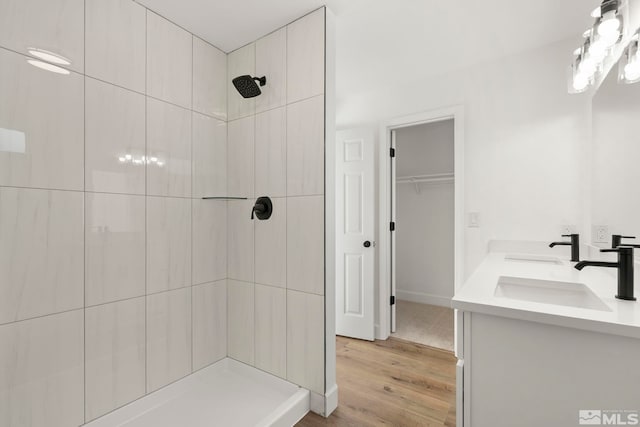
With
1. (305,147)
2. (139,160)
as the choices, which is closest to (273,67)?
(305,147)

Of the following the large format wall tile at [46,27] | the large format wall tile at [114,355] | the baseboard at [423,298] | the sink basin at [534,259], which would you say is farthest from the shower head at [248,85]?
the baseboard at [423,298]

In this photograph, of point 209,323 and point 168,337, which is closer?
point 168,337

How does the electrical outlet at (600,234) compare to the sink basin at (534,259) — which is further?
the sink basin at (534,259)

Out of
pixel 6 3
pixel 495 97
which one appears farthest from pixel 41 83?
pixel 495 97

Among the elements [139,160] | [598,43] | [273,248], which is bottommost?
Result: [273,248]

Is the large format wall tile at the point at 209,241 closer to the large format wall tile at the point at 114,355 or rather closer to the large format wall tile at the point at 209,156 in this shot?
the large format wall tile at the point at 209,156

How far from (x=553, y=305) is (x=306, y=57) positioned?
5.88 feet

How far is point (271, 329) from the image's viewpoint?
200cm

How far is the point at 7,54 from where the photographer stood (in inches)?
50.3

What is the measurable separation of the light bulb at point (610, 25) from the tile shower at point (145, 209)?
1342 mm

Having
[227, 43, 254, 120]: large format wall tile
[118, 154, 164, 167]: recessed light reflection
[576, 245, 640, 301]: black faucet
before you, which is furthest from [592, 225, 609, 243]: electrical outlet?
[118, 154, 164, 167]: recessed light reflection

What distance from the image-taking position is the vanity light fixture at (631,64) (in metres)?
1.21

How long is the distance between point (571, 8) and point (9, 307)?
341 cm

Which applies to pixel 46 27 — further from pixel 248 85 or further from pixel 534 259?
→ pixel 534 259
